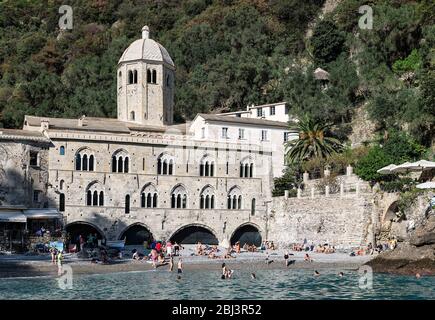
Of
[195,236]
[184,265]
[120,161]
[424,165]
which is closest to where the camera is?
[184,265]

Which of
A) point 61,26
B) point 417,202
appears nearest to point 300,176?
point 417,202

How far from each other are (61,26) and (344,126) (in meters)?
47.7

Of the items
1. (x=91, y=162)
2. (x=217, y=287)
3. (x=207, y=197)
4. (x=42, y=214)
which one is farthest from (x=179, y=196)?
(x=217, y=287)

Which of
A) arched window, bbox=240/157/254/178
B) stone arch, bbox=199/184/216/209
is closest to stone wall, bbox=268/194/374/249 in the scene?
arched window, bbox=240/157/254/178

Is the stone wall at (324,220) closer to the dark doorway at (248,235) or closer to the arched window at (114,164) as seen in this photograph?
the dark doorway at (248,235)

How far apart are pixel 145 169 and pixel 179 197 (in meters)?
3.43

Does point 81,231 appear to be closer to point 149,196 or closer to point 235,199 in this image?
point 149,196

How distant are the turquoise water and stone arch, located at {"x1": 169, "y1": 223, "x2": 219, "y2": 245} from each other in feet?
58.9

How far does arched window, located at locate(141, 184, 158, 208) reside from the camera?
5606 cm

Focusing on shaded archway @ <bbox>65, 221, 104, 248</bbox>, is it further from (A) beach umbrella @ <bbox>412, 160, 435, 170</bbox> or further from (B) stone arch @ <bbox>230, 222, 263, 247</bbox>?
(A) beach umbrella @ <bbox>412, 160, 435, 170</bbox>

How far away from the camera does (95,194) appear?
5453 centimetres

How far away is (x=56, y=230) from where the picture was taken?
50344 mm

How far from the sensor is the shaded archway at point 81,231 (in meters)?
53.8

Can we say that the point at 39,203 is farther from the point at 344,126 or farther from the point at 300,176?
the point at 344,126
